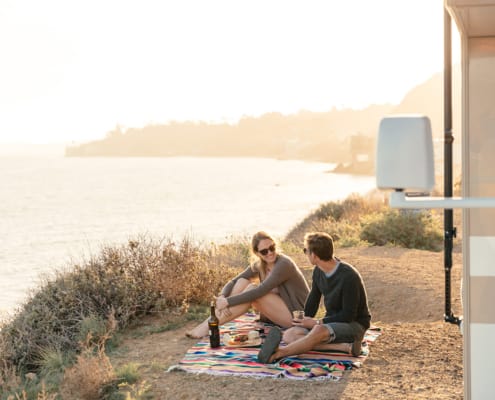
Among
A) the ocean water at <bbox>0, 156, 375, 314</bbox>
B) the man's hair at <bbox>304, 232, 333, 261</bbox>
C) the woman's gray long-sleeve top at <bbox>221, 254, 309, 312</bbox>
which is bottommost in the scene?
the ocean water at <bbox>0, 156, 375, 314</bbox>

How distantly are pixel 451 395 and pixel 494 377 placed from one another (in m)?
1.62

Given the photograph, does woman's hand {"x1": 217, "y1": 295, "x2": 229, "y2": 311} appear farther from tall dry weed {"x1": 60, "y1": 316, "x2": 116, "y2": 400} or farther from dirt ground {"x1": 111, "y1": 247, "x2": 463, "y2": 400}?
tall dry weed {"x1": 60, "y1": 316, "x2": 116, "y2": 400}

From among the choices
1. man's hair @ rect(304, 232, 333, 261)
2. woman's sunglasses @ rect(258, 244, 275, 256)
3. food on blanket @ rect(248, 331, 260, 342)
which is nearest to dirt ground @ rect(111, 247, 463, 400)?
food on blanket @ rect(248, 331, 260, 342)

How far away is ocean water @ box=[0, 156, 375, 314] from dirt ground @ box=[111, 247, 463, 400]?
2464mm

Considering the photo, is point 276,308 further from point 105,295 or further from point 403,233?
point 403,233

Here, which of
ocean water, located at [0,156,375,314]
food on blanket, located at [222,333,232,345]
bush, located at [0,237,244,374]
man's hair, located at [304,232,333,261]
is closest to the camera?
man's hair, located at [304,232,333,261]

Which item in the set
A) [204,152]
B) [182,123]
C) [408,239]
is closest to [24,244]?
[408,239]

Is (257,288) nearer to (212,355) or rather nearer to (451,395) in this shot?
(212,355)

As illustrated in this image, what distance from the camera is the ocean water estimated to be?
24.5 metres

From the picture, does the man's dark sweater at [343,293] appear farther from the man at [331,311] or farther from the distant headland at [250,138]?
the distant headland at [250,138]

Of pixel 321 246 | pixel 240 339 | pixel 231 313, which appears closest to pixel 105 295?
pixel 231 313

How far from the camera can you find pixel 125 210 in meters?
51.1

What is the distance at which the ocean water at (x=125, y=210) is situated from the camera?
24.5 m

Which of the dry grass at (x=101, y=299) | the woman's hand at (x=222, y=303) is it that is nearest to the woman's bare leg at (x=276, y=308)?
the woman's hand at (x=222, y=303)
